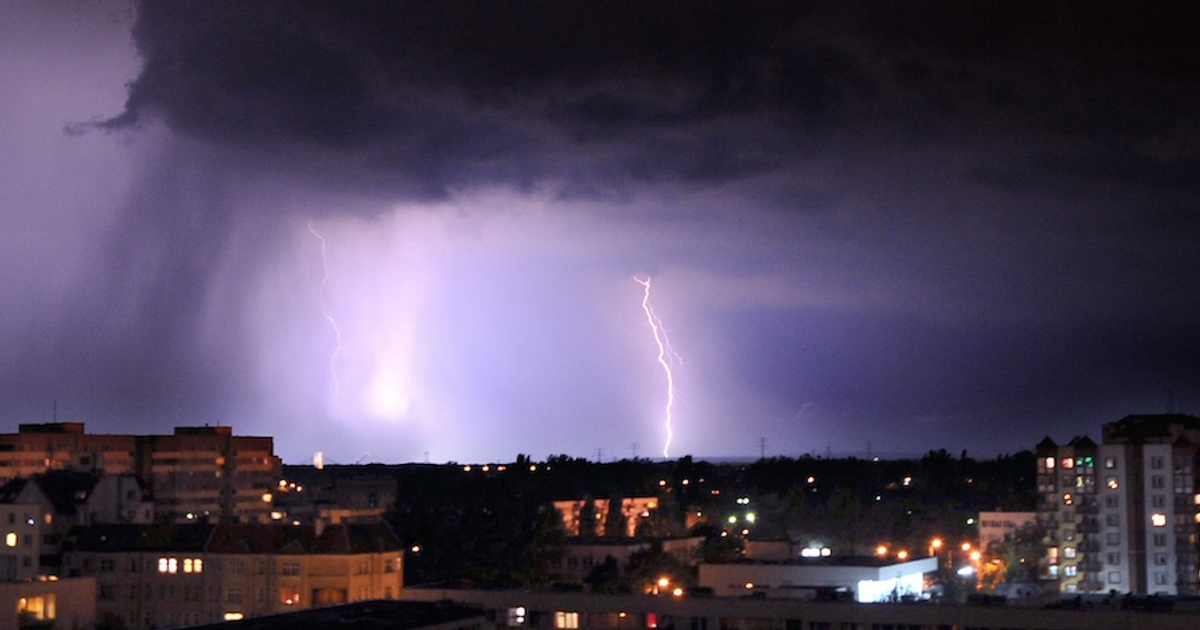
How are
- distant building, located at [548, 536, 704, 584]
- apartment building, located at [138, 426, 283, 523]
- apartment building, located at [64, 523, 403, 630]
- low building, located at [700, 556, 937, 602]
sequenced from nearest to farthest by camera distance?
apartment building, located at [64, 523, 403, 630] < low building, located at [700, 556, 937, 602] < distant building, located at [548, 536, 704, 584] < apartment building, located at [138, 426, 283, 523]

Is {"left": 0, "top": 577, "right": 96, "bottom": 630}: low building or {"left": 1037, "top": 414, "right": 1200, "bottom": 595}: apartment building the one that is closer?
{"left": 0, "top": 577, "right": 96, "bottom": 630}: low building

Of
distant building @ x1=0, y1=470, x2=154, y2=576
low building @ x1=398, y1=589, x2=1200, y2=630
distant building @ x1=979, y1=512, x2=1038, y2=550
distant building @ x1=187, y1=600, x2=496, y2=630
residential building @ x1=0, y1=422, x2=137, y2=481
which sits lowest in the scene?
low building @ x1=398, y1=589, x2=1200, y2=630

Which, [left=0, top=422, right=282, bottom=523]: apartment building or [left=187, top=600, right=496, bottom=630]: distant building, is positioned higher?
[left=0, top=422, right=282, bottom=523]: apartment building

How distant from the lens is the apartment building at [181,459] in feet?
324

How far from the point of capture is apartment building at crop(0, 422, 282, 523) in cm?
9875

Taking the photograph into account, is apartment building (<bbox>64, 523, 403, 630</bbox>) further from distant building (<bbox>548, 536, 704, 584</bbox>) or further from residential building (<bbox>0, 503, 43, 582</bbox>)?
distant building (<bbox>548, 536, 704, 584</bbox>)

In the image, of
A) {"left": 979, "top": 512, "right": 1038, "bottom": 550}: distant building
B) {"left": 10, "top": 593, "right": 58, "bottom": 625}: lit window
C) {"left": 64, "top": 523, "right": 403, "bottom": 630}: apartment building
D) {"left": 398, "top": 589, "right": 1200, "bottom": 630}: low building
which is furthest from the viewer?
{"left": 979, "top": 512, "right": 1038, "bottom": 550}: distant building

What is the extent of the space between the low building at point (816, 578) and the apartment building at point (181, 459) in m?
50.1

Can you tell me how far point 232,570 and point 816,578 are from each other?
69.2 ft

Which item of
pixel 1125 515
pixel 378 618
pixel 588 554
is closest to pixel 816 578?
pixel 588 554

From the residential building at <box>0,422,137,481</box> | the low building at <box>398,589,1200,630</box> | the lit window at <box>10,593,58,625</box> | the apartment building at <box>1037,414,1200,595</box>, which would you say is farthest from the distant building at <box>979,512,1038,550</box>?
the residential building at <box>0,422,137,481</box>

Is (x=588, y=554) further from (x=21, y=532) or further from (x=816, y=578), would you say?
(x=21, y=532)

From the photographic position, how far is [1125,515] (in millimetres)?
67750

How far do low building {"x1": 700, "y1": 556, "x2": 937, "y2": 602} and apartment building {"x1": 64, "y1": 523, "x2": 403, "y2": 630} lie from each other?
1287cm
